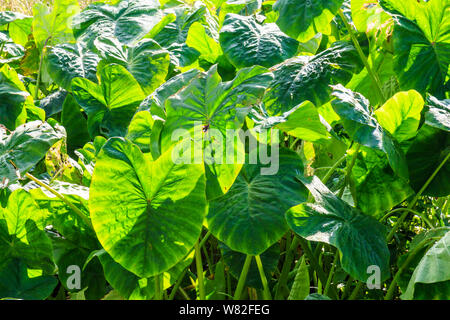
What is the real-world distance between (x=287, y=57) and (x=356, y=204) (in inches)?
19.0

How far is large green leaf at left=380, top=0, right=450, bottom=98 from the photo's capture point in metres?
1.36

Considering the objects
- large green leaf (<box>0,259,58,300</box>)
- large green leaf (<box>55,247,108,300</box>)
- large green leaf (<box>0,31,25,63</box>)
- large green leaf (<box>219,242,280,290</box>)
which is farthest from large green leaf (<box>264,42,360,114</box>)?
large green leaf (<box>0,31,25,63</box>)

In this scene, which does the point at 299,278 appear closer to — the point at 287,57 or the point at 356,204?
the point at 356,204

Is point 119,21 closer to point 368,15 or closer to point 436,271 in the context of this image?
point 368,15

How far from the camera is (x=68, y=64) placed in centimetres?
177

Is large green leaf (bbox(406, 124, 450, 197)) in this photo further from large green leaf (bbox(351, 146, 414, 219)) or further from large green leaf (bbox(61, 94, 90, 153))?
large green leaf (bbox(61, 94, 90, 153))

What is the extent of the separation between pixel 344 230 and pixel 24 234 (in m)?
0.70

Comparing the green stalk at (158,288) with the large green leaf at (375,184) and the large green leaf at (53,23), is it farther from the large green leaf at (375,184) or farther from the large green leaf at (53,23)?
the large green leaf at (53,23)

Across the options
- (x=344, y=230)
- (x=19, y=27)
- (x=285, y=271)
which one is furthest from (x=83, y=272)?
(x=19, y=27)

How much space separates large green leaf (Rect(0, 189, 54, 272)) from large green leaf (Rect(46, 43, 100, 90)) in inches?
24.7

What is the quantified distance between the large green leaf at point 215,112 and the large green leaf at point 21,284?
0.44m

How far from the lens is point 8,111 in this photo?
1600 mm

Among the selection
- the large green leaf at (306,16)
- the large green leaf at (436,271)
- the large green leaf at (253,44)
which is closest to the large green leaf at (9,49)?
the large green leaf at (253,44)

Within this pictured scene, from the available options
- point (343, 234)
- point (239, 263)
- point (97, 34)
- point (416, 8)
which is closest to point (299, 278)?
point (239, 263)
